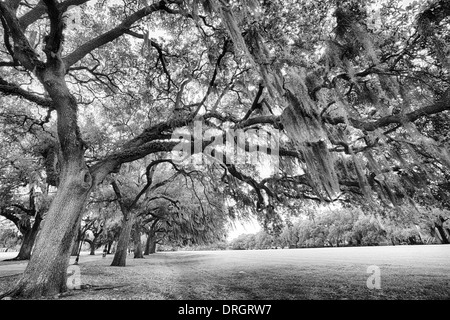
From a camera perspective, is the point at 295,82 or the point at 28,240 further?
the point at 28,240

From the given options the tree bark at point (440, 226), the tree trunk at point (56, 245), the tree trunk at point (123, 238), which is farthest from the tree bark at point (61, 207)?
the tree bark at point (440, 226)

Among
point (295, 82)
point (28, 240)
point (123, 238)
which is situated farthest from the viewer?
point (28, 240)

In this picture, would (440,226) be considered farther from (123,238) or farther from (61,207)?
(61,207)

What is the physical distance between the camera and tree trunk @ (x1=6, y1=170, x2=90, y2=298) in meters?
4.75

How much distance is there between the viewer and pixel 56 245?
16.7 feet

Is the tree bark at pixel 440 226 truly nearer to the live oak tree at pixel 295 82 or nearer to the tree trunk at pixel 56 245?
the live oak tree at pixel 295 82

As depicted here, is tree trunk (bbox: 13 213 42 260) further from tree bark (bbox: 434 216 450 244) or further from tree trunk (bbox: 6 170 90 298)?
tree bark (bbox: 434 216 450 244)

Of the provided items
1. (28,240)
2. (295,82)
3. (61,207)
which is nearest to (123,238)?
(61,207)

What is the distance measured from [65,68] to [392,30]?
→ 7.84 m

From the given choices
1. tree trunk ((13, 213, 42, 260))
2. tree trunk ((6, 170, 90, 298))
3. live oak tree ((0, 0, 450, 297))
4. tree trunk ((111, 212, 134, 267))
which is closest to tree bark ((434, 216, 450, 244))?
live oak tree ((0, 0, 450, 297))

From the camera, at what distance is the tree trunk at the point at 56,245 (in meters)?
4.75
